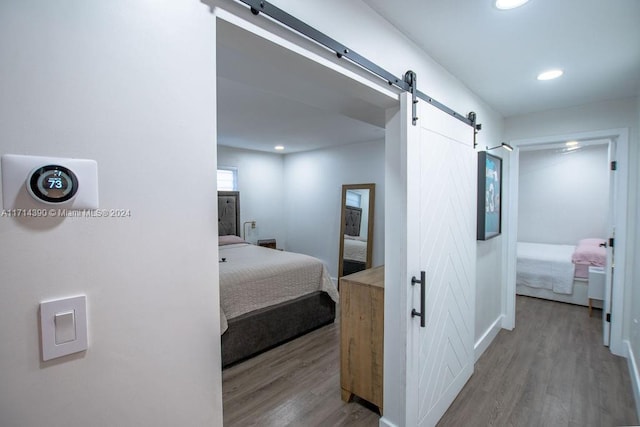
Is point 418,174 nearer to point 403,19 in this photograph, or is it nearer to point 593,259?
point 403,19

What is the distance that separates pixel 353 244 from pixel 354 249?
9 centimetres

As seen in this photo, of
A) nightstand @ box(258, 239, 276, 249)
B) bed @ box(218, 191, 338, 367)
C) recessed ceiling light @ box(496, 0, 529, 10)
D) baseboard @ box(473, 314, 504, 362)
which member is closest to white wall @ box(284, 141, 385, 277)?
nightstand @ box(258, 239, 276, 249)

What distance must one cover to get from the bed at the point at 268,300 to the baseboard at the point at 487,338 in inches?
63.6

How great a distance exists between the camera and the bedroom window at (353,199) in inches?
199

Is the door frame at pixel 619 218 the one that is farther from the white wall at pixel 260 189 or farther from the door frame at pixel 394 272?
the white wall at pixel 260 189

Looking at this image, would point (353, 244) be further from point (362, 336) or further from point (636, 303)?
point (636, 303)

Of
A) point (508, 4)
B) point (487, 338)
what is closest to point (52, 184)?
point (508, 4)

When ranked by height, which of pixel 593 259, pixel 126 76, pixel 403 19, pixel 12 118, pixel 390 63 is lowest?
pixel 593 259

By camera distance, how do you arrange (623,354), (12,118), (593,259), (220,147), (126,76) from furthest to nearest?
1. (220,147)
2. (593,259)
3. (623,354)
4. (126,76)
5. (12,118)

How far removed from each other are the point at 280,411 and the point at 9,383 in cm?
198

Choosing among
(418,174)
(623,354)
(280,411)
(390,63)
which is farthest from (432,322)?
(623,354)

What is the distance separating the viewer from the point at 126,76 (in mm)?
695

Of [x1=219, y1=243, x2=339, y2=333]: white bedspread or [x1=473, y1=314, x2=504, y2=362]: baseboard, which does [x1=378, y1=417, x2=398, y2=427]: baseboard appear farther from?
[x1=219, y1=243, x2=339, y2=333]: white bedspread

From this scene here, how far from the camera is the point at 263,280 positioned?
3.14m
